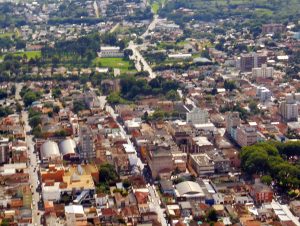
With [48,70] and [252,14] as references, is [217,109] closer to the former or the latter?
[48,70]

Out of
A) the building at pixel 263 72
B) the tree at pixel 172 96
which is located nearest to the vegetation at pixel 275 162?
the tree at pixel 172 96

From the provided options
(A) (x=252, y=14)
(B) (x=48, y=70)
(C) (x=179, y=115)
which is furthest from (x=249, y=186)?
(A) (x=252, y=14)

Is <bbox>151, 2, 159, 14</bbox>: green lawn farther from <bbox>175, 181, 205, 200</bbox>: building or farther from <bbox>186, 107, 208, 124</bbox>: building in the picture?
<bbox>175, 181, 205, 200</bbox>: building

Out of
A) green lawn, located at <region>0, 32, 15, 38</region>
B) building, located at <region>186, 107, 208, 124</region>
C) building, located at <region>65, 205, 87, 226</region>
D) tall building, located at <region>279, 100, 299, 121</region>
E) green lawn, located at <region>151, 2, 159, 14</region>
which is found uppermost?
building, located at <region>65, 205, 87, 226</region>

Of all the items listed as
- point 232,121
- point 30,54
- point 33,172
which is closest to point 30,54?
point 30,54

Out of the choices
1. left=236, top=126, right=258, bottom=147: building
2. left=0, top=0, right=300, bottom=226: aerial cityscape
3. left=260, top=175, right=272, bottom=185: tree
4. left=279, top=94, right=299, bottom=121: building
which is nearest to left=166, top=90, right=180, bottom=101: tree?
left=0, top=0, right=300, bottom=226: aerial cityscape

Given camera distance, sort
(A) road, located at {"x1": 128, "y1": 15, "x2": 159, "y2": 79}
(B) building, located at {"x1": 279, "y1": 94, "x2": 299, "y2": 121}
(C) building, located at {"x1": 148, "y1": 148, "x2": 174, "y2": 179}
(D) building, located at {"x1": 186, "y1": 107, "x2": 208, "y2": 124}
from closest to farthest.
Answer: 1. (C) building, located at {"x1": 148, "y1": 148, "x2": 174, "y2": 179}
2. (D) building, located at {"x1": 186, "y1": 107, "x2": 208, "y2": 124}
3. (B) building, located at {"x1": 279, "y1": 94, "x2": 299, "y2": 121}
4. (A) road, located at {"x1": 128, "y1": 15, "x2": 159, "y2": 79}
